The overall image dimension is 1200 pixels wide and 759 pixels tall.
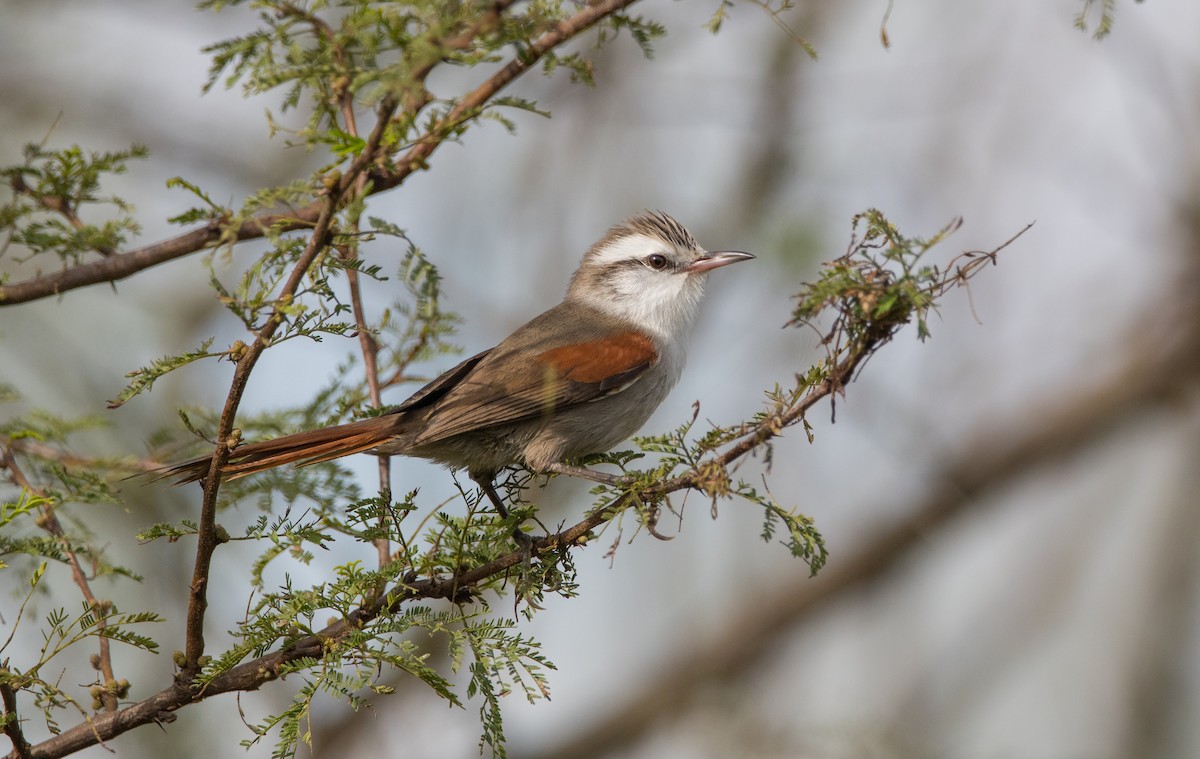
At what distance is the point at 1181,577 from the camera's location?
1068 cm

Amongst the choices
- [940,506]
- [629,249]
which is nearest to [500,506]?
[629,249]

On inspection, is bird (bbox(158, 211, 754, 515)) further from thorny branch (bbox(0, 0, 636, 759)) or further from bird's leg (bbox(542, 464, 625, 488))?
thorny branch (bbox(0, 0, 636, 759))

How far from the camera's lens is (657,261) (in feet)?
21.1

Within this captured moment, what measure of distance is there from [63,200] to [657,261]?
3.34m

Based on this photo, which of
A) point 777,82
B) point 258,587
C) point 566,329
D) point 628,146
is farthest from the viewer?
point 628,146

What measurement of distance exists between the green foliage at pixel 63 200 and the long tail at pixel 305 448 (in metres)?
0.95

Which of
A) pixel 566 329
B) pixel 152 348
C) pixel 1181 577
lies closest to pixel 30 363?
pixel 152 348

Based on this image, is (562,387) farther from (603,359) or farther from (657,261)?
(657,261)

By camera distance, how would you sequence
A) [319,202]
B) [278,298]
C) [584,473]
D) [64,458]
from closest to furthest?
[278,298], [319,202], [64,458], [584,473]

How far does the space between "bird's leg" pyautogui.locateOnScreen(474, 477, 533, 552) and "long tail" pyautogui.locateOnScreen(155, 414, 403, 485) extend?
1.71ft

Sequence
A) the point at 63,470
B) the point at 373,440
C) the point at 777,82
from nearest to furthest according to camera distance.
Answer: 1. the point at 63,470
2. the point at 373,440
3. the point at 777,82

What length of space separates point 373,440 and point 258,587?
1.25 meters

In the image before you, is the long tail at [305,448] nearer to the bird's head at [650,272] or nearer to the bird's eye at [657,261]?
the bird's head at [650,272]

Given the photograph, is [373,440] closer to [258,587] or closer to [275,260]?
[258,587]
